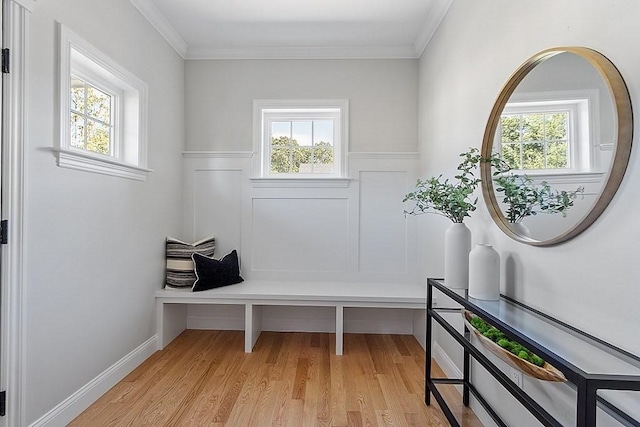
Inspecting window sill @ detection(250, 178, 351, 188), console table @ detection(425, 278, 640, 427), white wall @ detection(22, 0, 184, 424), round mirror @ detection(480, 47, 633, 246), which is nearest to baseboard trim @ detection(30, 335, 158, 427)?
white wall @ detection(22, 0, 184, 424)

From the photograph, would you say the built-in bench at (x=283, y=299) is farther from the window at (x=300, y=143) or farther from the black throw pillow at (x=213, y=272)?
the window at (x=300, y=143)

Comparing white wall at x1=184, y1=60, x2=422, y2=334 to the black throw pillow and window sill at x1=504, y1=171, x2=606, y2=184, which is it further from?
window sill at x1=504, y1=171, x2=606, y2=184

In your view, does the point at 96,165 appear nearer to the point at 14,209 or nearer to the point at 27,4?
the point at 14,209

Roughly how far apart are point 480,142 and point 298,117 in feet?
6.36

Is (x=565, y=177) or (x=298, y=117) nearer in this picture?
(x=565, y=177)

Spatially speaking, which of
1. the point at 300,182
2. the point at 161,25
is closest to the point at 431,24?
the point at 300,182

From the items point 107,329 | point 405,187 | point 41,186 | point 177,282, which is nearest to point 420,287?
point 405,187

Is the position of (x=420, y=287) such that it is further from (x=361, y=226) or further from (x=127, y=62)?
(x=127, y=62)

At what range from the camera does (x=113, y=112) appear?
252cm

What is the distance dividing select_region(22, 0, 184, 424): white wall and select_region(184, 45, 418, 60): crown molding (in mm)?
521

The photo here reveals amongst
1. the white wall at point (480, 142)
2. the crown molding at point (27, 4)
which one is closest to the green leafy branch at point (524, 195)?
the white wall at point (480, 142)

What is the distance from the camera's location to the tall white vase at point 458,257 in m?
1.90

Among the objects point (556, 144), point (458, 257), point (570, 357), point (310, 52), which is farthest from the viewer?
point (310, 52)

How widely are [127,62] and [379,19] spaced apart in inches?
76.9
